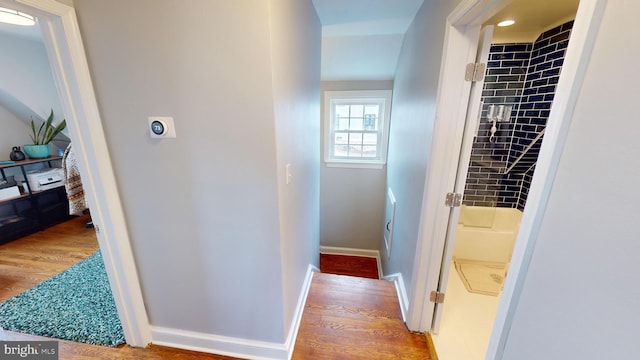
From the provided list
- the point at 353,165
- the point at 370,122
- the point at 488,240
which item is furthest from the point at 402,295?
the point at 370,122

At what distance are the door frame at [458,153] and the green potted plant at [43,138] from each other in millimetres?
4582

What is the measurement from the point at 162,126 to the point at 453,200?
1.60 m

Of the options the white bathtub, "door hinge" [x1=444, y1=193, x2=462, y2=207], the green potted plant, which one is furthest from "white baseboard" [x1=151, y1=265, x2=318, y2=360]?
the green potted plant

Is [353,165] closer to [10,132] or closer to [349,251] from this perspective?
[349,251]

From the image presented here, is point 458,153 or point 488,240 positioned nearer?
point 458,153

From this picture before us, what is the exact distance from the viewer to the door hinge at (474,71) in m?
1.17

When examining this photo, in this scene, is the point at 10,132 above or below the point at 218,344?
above

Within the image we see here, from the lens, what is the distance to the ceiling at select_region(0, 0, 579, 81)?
1.69 m

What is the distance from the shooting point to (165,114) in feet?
3.60

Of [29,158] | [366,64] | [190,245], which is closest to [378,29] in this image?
[366,64]

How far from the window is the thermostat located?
2.80 meters

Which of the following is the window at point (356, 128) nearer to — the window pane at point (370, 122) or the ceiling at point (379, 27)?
the window pane at point (370, 122)

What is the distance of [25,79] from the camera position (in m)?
2.75

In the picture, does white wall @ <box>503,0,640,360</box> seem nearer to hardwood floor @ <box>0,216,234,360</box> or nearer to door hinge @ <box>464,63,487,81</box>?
door hinge @ <box>464,63,487,81</box>
